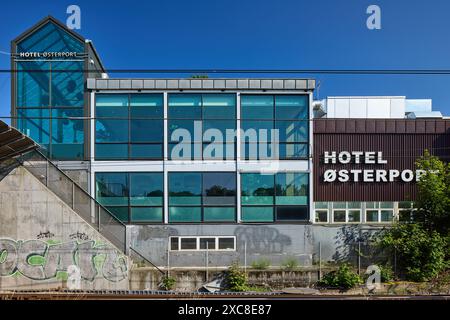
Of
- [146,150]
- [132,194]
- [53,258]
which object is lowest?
[53,258]

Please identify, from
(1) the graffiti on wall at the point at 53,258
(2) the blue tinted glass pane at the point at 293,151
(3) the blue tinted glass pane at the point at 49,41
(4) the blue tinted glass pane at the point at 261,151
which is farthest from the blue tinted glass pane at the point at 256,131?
(3) the blue tinted glass pane at the point at 49,41

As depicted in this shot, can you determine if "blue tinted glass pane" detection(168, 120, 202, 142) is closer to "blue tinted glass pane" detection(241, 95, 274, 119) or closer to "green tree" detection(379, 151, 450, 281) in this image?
"blue tinted glass pane" detection(241, 95, 274, 119)

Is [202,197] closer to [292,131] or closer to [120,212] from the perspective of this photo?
[120,212]

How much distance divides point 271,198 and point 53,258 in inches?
408

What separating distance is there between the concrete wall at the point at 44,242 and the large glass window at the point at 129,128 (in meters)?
3.26

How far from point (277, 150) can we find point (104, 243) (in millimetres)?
9162

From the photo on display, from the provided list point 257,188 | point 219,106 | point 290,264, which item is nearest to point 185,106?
point 219,106

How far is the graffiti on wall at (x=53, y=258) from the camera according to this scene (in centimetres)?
1316

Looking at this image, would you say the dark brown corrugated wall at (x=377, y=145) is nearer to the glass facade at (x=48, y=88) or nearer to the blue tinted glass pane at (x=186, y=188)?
the blue tinted glass pane at (x=186, y=188)

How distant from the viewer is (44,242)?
1323 cm

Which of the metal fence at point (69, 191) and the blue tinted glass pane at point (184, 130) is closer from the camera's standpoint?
the metal fence at point (69, 191)

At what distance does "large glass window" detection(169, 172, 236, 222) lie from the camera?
49.5ft
